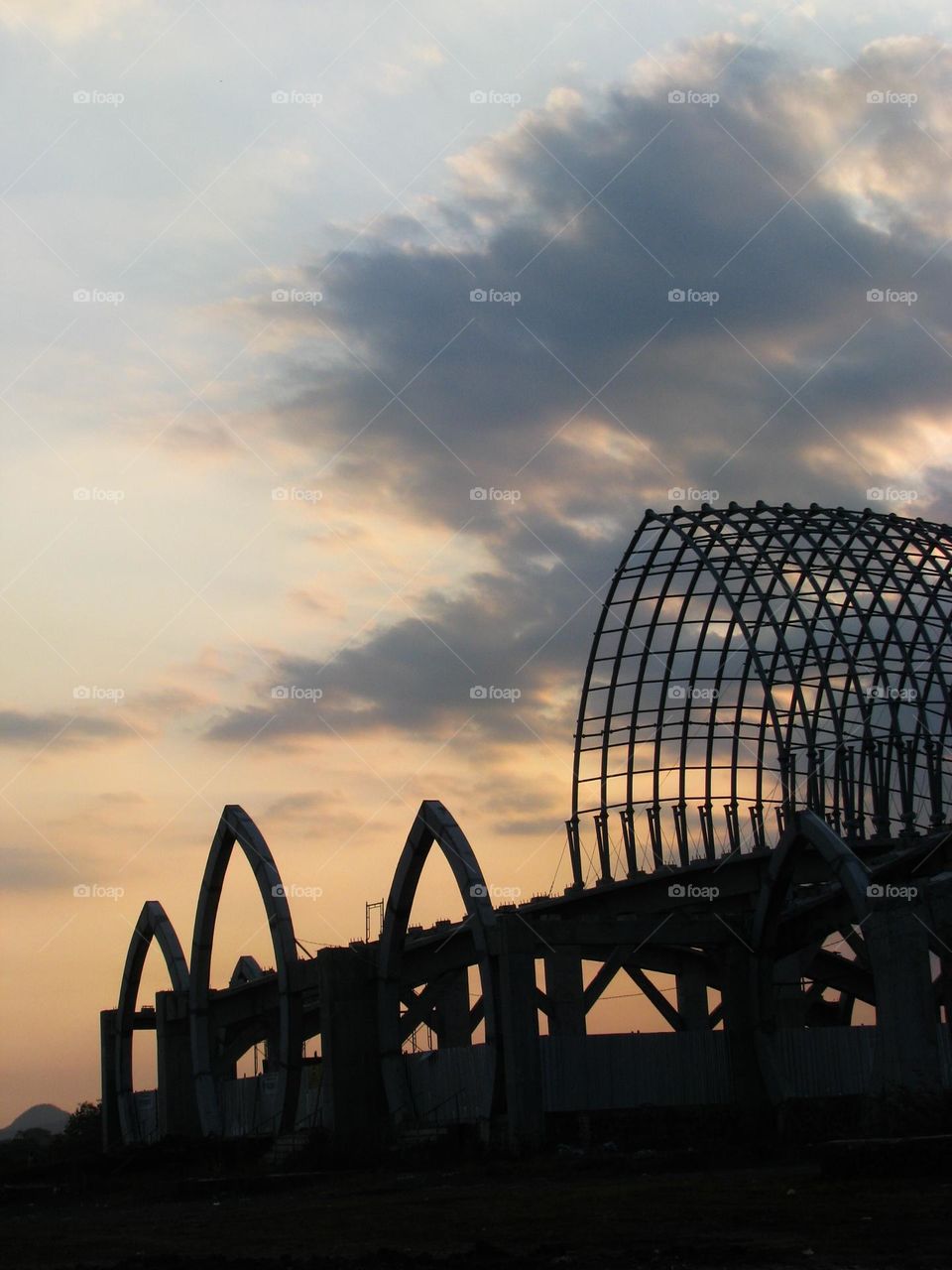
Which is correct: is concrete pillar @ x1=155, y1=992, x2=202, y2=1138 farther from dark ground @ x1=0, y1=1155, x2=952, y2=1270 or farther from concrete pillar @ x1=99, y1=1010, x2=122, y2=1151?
dark ground @ x1=0, y1=1155, x2=952, y2=1270

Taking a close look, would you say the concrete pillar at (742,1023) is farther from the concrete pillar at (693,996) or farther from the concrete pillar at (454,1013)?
the concrete pillar at (454,1013)

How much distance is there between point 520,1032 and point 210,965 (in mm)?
24535

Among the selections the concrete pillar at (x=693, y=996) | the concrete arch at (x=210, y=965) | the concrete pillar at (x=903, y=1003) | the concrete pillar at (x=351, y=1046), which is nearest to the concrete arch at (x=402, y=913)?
the concrete pillar at (x=351, y=1046)

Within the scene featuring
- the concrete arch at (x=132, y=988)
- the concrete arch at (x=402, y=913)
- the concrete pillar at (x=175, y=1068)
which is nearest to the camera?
the concrete arch at (x=402, y=913)

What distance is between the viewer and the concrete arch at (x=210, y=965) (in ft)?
190

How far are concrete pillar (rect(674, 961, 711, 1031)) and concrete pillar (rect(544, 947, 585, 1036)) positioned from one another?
5333 millimetres

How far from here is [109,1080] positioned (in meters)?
78.4

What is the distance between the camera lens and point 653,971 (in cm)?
5666

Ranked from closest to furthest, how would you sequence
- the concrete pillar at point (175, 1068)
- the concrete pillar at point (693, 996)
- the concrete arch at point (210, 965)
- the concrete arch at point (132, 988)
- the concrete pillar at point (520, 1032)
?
the concrete pillar at point (520, 1032), the concrete pillar at point (693, 996), the concrete arch at point (210, 965), the concrete pillar at point (175, 1068), the concrete arch at point (132, 988)

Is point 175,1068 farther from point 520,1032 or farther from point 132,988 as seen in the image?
point 520,1032

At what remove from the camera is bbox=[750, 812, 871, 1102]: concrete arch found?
42312 millimetres

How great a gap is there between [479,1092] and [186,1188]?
33.1ft

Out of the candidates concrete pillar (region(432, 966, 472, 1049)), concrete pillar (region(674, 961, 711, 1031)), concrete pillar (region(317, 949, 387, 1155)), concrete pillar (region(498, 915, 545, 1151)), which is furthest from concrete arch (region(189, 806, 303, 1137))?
concrete pillar (region(498, 915, 545, 1151))

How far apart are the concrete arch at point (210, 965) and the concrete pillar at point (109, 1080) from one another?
11.9 metres
